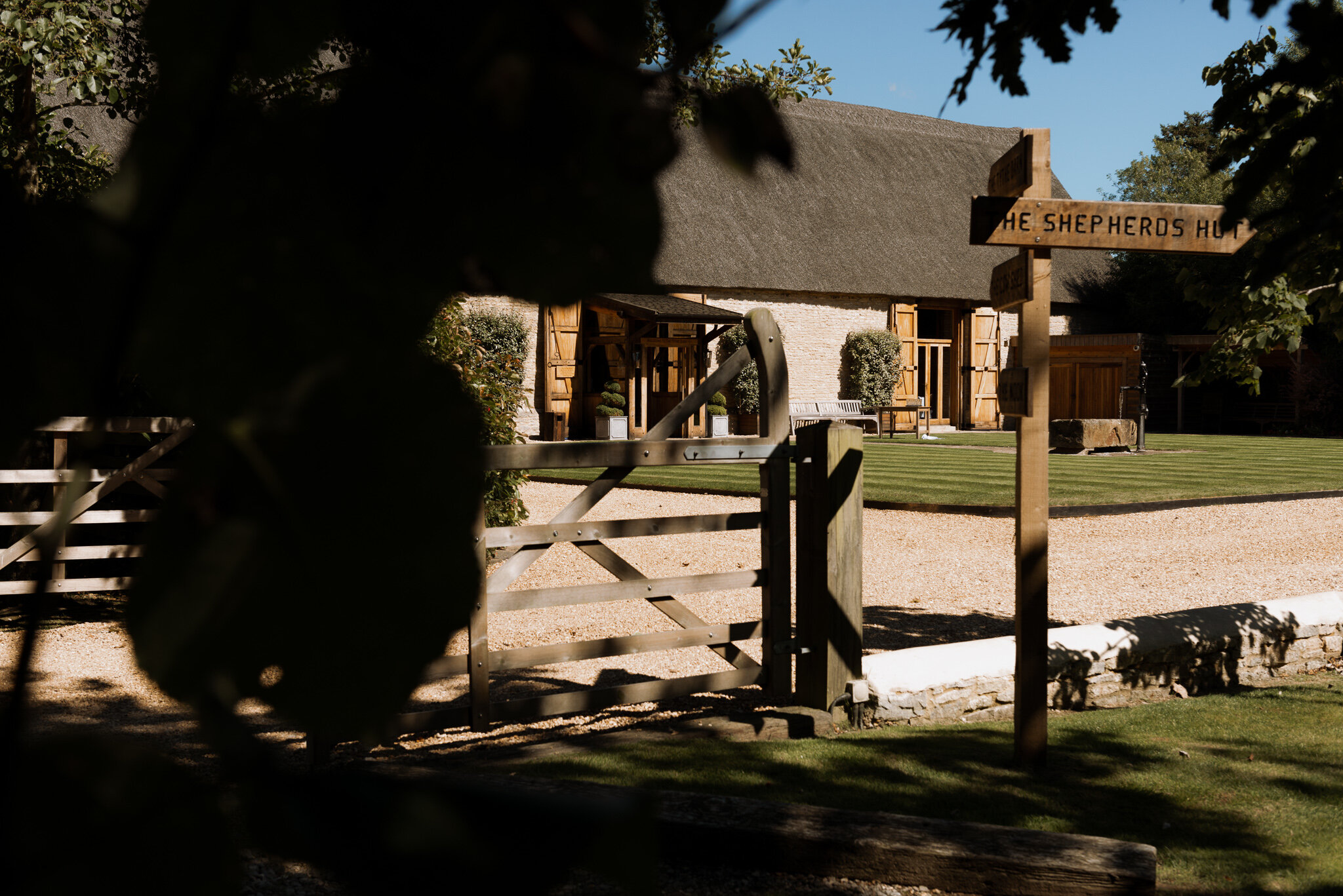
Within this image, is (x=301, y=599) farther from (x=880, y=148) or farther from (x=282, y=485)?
(x=880, y=148)

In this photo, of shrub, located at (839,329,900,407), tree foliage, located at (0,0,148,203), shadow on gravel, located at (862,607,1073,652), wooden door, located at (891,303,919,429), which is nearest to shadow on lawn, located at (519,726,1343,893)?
shadow on gravel, located at (862,607,1073,652)

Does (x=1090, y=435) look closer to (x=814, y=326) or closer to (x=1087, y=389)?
(x=814, y=326)

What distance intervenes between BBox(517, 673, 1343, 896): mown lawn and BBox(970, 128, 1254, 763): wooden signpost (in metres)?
0.35

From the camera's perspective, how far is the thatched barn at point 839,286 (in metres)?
23.8

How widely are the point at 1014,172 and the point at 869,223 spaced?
83.7ft

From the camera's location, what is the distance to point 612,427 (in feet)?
72.5

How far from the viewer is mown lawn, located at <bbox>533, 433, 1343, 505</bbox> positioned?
12.5m

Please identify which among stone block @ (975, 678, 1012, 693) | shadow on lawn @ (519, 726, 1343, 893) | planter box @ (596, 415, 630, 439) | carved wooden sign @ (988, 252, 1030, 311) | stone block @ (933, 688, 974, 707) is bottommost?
shadow on lawn @ (519, 726, 1343, 893)

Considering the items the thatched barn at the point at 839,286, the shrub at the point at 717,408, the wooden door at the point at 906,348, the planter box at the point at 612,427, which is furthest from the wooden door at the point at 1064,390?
the planter box at the point at 612,427

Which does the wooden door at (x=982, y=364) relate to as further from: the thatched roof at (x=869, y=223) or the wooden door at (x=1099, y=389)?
the wooden door at (x=1099, y=389)

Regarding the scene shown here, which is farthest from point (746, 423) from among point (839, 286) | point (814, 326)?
point (839, 286)

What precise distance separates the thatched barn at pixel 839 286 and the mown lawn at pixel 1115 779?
15906 millimetres

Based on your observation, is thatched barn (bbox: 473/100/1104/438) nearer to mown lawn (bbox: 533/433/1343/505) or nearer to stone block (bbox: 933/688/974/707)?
mown lawn (bbox: 533/433/1343/505)

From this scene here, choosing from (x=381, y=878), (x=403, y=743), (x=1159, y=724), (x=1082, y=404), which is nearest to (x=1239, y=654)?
(x=1159, y=724)
